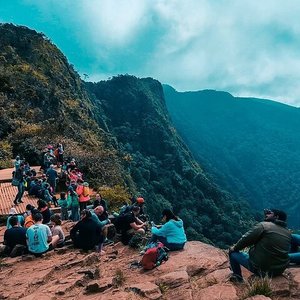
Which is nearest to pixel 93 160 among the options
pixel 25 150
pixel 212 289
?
pixel 25 150

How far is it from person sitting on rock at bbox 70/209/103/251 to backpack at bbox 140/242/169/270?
203 centimetres

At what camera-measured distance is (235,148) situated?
627 feet

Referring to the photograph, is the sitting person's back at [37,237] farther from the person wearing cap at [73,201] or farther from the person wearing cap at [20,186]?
the person wearing cap at [20,186]

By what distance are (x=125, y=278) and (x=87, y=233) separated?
8.37 feet

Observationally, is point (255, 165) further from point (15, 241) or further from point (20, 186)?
point (15, 241)

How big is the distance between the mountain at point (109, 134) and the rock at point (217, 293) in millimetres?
14113

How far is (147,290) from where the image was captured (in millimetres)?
6195

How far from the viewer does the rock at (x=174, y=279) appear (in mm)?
6500

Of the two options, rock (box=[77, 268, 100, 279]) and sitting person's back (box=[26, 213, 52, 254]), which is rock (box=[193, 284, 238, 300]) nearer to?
rock (box=[77, 268, 100, 279])

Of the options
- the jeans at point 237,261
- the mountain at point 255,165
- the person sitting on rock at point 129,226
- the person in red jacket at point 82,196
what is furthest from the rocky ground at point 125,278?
the mountain at point 255,165

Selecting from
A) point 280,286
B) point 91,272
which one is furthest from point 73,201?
point 280,286

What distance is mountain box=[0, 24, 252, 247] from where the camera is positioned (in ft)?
102

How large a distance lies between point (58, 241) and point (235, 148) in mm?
186466

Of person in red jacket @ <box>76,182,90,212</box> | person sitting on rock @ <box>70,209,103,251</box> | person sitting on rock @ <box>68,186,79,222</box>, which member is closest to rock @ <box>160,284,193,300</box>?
person sitting on rock @ <box>70,209,103,251</box>
